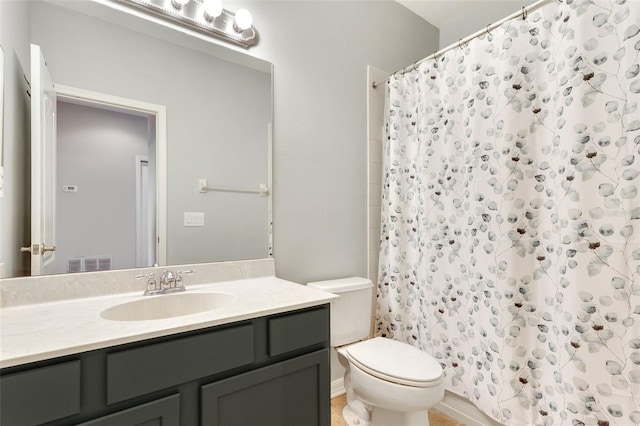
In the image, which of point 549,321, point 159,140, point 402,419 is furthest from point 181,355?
point 549,321

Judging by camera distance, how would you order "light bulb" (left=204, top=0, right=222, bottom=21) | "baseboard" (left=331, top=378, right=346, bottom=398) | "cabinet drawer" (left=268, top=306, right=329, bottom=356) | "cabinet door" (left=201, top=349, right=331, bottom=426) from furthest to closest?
"baseboard" (left=331, top=378, right=346, bottom=398) < "light bulb" (left=204, top=0, right=222, bottom=21) < "cabinet drawer" (left=268, top=306, right=329, bottom=356) < "cabinet door" (left=201, top=349, right=331, bottom=426)

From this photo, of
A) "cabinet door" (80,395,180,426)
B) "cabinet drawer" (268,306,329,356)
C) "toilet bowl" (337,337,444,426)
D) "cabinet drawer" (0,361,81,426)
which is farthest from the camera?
"toilet bowl" (337,337,444,426)

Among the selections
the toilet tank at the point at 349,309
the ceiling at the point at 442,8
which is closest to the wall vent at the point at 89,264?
the toilet tank at the point at 349,309

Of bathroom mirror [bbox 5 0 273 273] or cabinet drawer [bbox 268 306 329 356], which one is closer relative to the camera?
cabinet drawer [bbox 268 306 329 356]

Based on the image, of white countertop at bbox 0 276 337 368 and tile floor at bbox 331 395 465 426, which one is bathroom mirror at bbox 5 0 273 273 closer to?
white countertop at bbox 0 276 337 368

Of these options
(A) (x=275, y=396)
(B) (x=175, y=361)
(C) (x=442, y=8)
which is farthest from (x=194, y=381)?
(C) (x=442, y=8)

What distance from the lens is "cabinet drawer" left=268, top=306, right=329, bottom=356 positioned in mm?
1076

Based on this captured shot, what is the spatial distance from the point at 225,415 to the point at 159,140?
3.63ft

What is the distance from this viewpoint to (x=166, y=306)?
124 centimetres

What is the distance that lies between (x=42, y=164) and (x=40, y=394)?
2.63 feet

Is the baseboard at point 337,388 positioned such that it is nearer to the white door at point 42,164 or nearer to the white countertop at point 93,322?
the white countertop at point 93,322

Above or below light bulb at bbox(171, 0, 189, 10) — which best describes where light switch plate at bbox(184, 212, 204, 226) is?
below

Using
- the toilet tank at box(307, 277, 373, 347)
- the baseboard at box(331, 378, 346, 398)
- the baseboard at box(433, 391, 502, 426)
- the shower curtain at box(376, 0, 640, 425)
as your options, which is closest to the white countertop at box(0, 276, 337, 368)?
the toilet tank at box(307, 277, 373, 347)

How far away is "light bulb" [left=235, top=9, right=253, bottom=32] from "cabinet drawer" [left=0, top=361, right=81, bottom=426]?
58.5 inches
